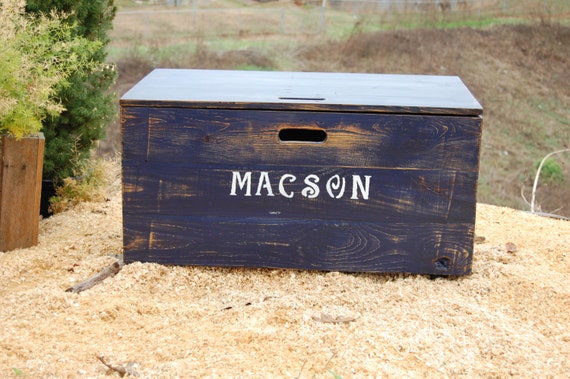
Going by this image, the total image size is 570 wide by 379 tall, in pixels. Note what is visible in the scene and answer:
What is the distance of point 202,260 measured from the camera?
11.9 ft

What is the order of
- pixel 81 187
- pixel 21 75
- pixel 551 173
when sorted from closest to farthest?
pixel 21 75, pixel 81 187, pixel 551 173

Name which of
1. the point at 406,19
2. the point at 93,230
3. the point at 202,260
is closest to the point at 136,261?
the point at 202,260

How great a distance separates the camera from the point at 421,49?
18469 mm

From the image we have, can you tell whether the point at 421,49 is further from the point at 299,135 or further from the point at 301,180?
the point at 301,180

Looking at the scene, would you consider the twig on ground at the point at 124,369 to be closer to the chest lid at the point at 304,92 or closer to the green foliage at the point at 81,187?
the chest lid at the point at 304,92

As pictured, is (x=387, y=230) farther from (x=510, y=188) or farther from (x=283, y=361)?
(x=510, y=188)

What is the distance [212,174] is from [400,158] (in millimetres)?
822

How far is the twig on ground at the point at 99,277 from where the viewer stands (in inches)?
134

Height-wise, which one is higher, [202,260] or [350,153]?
[350,153]

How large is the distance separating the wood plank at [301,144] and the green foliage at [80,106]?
1.89 m

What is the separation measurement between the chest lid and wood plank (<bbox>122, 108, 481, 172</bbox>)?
0.12 ft

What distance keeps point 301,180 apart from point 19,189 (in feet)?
5.10

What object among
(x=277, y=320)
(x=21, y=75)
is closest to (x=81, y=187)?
(x=21, y=75)

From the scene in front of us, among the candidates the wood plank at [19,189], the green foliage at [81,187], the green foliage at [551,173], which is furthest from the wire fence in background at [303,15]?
the wood plank at [19,189]
